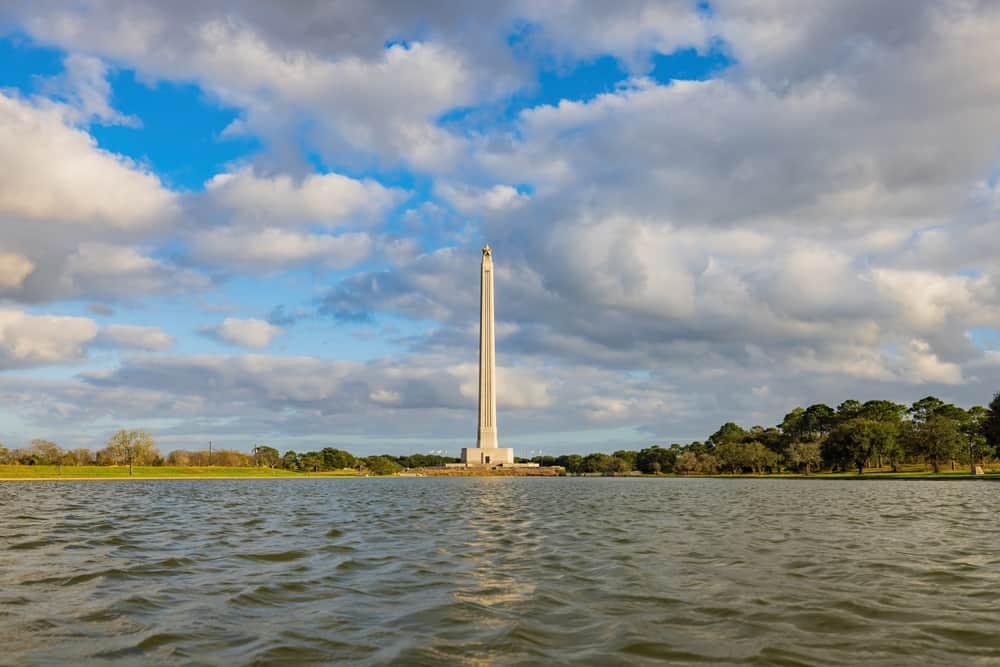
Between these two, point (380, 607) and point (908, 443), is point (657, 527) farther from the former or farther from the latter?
point (908, 443)

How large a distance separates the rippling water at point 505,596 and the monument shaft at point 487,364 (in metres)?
147

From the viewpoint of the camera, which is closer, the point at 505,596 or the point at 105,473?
the point at 505,596

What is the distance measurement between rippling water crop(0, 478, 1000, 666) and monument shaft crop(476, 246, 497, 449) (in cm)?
14653

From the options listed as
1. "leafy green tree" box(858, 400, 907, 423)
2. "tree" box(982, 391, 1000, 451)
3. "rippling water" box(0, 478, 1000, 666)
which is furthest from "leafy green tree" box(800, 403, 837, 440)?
"rippling water" box(0, 478, 1000, 666)

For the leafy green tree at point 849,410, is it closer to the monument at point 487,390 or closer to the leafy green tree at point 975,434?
the leafy green tree at point 975,434

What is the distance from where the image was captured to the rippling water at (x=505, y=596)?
9.25 metres

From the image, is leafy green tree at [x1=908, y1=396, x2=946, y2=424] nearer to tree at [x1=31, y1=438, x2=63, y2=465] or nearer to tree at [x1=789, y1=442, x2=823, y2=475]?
tree at [x1=789, y1=442, x2=823, y2=475]

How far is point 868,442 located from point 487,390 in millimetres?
89479

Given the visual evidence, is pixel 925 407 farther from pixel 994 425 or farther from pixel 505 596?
pixel 505 596

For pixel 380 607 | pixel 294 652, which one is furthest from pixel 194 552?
pixel 294 652

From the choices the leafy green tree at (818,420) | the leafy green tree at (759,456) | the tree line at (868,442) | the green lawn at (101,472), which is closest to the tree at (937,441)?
the tree line at (868,442)

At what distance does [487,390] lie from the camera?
180 metres

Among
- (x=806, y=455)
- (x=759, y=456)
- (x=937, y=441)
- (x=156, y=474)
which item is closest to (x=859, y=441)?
(x=937, y=441)

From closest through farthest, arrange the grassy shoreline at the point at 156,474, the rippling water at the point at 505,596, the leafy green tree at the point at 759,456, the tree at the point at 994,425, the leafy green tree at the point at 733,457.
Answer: the rippling water at the point at 505,596
the tree at the point at 994,425
the grassy shoreline at the point at 156,474
the leafy green tree at the point at 759,456
the leafy green tree at the point at 733,457
